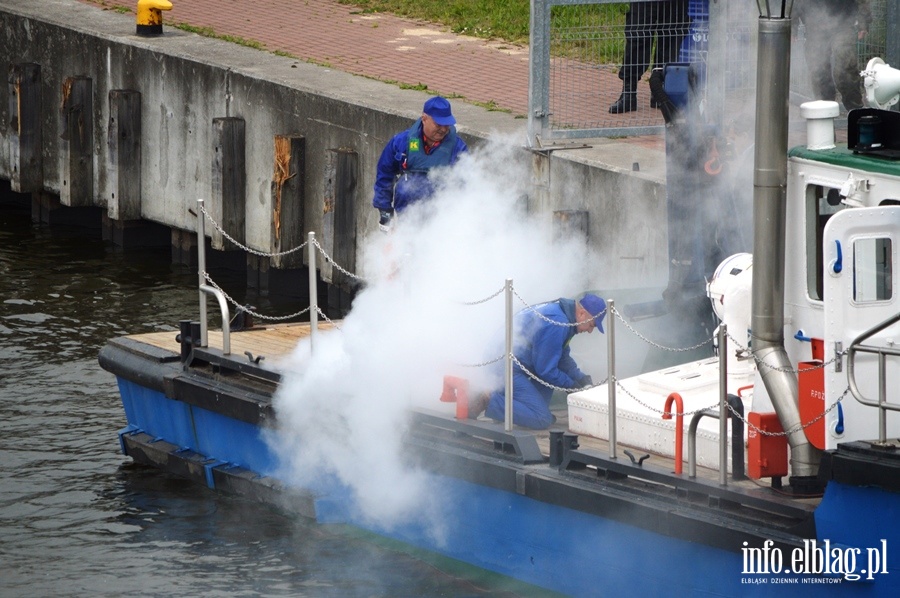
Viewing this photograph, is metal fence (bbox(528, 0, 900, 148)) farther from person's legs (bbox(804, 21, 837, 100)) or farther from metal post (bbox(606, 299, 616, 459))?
metal post (bbox(606, 299, 616, 459))

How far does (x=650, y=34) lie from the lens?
11609 mm

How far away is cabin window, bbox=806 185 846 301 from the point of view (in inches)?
279

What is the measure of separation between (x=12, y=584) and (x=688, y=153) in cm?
452

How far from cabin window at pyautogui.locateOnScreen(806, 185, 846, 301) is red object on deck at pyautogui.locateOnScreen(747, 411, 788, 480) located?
601 mm

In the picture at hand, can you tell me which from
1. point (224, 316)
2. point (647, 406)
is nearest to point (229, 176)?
point (224, 316)

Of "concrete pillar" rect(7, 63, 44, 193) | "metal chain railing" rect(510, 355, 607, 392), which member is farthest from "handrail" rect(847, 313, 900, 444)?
"concrete pillar" rect(7, 63, 44, 193)

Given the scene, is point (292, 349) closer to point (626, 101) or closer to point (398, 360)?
point (398, 360)

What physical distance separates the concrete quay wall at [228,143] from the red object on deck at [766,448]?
4283 millimetres

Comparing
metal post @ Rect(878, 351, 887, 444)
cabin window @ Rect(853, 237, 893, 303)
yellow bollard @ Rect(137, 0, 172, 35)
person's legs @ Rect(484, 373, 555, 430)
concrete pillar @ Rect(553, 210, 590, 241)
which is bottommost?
person's legs @ Rect(484, 373, 555, 430)

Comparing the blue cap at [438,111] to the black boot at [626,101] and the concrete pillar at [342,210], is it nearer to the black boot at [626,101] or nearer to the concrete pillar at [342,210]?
the black boot at [626,101]

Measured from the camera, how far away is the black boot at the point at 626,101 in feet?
38.4

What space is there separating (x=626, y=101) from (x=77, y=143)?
7749 millimetres

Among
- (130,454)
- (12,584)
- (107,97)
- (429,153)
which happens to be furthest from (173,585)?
(107,97)

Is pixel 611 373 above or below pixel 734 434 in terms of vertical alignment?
above
